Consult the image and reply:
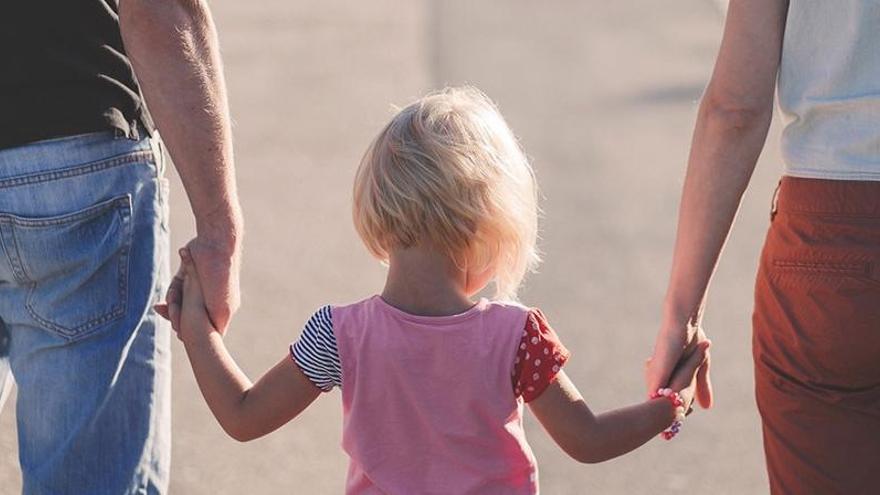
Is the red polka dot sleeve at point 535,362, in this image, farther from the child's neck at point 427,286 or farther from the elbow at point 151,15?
the elbow at point 151,15

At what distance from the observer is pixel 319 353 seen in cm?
285

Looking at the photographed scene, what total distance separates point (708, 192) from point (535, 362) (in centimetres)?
58

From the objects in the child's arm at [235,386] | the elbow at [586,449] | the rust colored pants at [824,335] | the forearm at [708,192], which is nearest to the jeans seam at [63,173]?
the child's arm at [235,386]

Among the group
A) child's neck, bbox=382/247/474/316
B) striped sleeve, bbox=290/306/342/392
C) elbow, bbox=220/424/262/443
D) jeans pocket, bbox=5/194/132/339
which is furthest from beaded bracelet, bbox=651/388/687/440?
jeans pocket, bbox=5/194/132/339

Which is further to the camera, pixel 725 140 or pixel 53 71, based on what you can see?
pixel 725 140

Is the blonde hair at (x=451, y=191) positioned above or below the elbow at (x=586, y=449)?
above

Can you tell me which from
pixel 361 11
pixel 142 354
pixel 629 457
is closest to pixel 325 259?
pixel 629 457

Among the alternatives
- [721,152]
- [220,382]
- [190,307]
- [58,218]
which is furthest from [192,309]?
[721,152]

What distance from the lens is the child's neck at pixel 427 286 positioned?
2.85m

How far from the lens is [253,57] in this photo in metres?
12.6

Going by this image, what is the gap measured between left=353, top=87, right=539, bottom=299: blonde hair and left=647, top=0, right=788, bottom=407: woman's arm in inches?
15.6

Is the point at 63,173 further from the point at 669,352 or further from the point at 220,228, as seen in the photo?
the point at 669,352

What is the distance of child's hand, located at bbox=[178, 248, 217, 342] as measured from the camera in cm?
301

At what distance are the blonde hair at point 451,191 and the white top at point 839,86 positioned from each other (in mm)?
501
